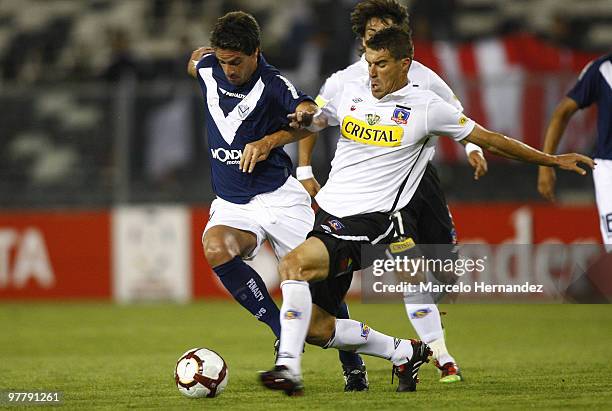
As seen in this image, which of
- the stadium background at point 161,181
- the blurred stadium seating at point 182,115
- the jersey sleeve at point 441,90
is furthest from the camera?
the blurred stadium seating at point 182,115

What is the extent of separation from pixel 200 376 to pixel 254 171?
1.50 m

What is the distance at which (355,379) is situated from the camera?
21.9ft

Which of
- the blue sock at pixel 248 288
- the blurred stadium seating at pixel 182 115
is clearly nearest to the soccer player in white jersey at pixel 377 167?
the blue sock at pixel 248 288


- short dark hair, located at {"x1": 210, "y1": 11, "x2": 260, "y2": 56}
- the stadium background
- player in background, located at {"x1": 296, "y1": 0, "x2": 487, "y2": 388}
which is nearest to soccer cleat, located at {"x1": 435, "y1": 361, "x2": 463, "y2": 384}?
player in background, located at {"x1": 296, "y1": 0, "x2": 487, "y2": 388}

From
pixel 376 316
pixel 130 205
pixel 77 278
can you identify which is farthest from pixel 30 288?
pixel 376 316

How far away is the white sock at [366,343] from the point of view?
638 centimetres

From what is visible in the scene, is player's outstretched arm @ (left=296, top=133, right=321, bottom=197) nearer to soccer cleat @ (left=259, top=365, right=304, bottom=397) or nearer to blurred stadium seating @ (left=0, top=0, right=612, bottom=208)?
soccer cleat @ (left=259, top=365, right=304, bottom=397)

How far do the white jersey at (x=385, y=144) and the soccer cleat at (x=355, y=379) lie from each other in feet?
3.16

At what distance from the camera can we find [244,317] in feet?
40.8

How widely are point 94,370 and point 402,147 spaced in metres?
2.84

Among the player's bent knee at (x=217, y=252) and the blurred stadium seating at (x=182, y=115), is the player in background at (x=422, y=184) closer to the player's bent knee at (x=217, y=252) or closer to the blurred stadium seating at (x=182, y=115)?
the player's bent knee at (x=217, y=252)

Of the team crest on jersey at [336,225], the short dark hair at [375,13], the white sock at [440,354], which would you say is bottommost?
the white sock at [440,354]

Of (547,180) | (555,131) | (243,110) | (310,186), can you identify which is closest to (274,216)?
(310,186)

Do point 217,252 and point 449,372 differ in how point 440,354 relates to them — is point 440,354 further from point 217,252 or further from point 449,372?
point 217,252
